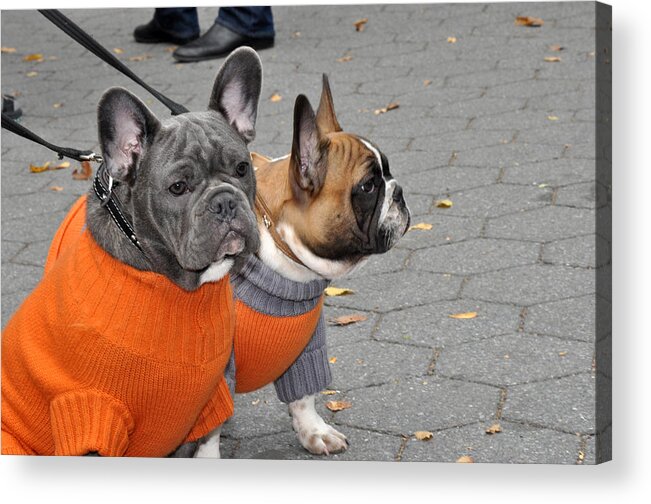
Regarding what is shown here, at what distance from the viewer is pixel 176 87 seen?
14.0ft

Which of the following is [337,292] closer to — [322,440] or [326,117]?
[322,440]

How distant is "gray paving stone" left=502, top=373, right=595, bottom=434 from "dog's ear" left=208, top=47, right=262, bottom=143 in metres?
1.28

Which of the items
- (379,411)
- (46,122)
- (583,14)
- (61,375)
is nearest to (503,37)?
(583,14)

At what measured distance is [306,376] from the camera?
11.4 ft

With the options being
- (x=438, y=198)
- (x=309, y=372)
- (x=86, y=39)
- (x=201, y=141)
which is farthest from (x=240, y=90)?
(x=438, y=198)

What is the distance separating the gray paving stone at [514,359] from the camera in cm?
365

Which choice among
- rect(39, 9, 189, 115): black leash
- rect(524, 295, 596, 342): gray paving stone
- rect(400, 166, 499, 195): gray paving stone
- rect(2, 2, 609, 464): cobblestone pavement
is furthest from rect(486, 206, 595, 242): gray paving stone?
rect(39, 9, 189, 115): black leash

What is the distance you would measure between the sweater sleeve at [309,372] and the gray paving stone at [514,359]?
473 mm

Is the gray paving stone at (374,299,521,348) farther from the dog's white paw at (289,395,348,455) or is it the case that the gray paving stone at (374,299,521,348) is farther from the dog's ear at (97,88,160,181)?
the dog's ear at (97,88,160,181)

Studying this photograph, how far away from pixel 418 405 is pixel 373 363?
33 cm

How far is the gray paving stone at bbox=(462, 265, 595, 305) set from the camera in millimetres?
4164

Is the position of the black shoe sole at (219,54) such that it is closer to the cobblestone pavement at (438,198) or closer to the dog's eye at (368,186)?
the cobblestone pavement at (438,198)

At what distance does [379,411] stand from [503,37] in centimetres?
161

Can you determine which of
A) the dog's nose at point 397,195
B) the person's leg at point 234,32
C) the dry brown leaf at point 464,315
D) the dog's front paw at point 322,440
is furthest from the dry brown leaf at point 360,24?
the dog's front paw at point 322,440
